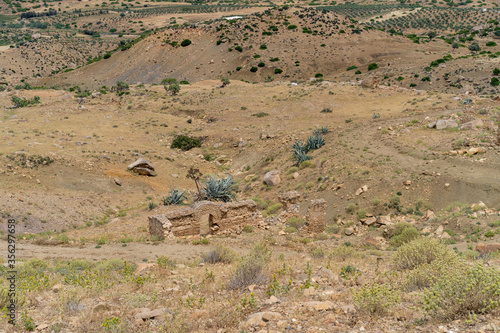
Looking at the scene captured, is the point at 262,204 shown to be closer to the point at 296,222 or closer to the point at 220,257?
the point at 296,222

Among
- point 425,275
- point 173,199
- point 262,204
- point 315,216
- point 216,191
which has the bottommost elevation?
point 262,204

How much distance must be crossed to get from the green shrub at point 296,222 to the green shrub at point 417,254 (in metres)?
6.95

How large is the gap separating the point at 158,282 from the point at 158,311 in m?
2.01

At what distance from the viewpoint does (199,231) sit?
15773mm

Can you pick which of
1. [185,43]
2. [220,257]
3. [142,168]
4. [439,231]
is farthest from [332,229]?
[185,43]

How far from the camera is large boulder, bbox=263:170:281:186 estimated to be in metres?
22.6

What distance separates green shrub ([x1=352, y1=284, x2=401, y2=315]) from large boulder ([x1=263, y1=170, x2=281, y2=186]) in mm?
15948

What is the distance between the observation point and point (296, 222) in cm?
1694

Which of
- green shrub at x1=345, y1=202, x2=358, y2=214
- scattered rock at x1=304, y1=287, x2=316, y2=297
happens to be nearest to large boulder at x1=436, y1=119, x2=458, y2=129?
green shrub at x1=345, y1=202, x2=358, y2=214

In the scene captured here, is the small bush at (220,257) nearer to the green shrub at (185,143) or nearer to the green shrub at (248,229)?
the green shrub at (248,229)

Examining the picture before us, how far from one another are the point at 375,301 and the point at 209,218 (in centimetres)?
1038

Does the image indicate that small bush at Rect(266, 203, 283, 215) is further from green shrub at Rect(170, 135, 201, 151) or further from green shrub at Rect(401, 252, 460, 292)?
green shrub at Rect(170, 135, 201, 151)

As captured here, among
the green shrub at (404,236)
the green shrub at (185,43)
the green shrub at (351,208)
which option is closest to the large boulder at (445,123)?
the green shrub at (351,208)

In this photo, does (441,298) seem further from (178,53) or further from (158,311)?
Answer: (178,53)
